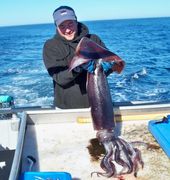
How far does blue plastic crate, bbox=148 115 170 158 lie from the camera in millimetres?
3451

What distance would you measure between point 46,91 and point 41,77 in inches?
109

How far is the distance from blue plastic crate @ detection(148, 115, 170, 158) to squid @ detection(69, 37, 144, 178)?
26 centimetres

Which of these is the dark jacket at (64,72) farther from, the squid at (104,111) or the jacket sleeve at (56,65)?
the squid at (104,111)

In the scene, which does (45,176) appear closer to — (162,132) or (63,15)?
(162,132)

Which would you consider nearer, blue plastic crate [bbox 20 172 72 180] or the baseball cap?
blue plastic crate [bbox 20 172 72 180]

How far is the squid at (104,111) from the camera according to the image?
326 centimetres

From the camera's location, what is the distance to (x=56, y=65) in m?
4.16

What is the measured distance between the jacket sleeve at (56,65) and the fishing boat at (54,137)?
373 millimetres

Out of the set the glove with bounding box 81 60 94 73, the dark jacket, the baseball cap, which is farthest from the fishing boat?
the baseball cap

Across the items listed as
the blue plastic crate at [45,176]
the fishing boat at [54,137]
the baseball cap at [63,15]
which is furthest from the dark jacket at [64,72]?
the blue plastic crate at [45,176]

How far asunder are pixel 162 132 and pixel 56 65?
144 cm

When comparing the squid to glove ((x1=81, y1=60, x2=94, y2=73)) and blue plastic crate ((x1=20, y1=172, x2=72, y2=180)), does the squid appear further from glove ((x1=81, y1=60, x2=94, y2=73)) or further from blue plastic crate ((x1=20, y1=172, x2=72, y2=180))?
blue plastic crate ((x1=20, y1=172, x2=72, y2=180))

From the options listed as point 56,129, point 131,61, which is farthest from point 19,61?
point 56,129

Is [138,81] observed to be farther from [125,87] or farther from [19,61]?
[19,61]
